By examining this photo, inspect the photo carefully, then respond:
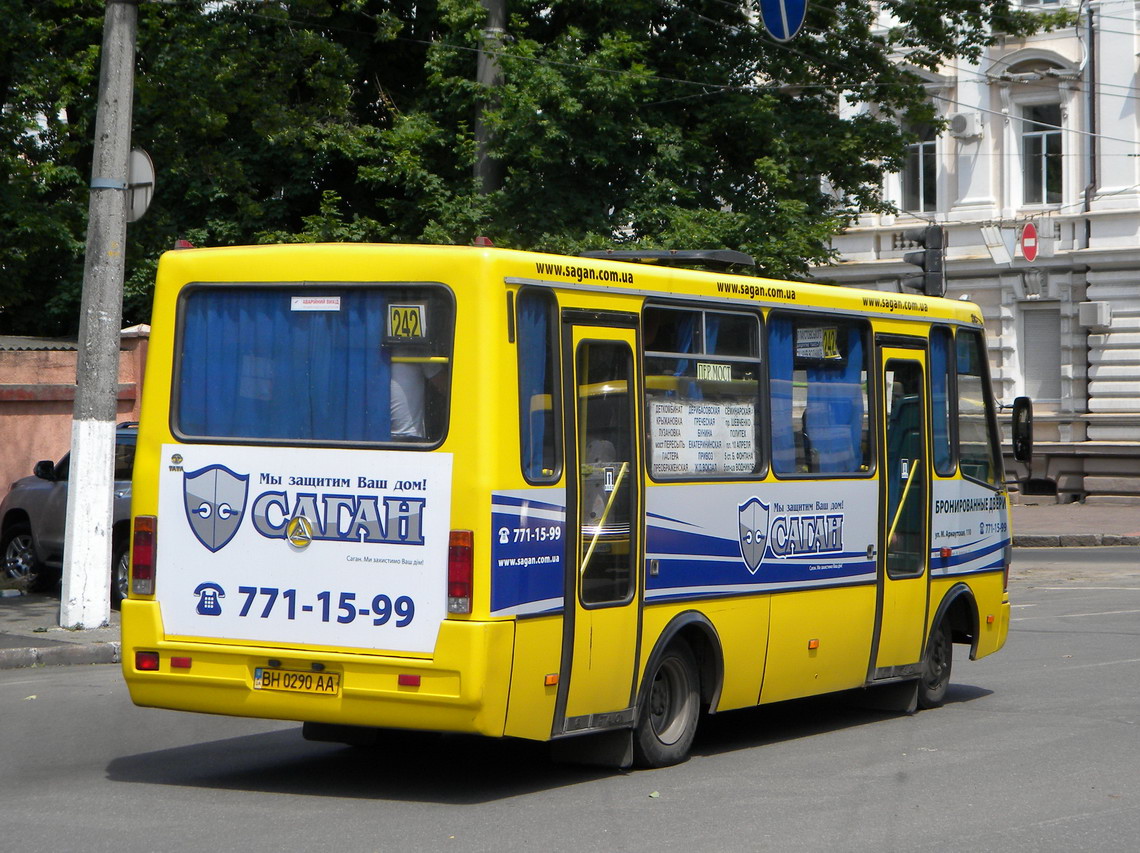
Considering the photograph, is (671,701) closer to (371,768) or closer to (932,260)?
(371,768)

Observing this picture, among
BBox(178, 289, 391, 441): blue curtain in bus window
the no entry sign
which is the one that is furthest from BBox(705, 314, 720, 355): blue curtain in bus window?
the no entry sign

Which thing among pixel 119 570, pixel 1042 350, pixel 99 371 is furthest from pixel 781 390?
pixel 1042 350

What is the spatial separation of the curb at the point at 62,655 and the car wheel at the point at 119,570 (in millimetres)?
2899

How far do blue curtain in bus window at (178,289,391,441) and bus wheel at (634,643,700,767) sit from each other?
210 centimetres

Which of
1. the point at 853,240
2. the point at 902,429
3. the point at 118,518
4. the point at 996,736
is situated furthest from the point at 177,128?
the point at 853,240

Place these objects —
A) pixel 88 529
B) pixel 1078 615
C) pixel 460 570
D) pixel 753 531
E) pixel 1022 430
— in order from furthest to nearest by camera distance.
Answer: pixel 1078 615
pixel 88 529
pixel 1022 430
pixel 753 531
pixel 460 570

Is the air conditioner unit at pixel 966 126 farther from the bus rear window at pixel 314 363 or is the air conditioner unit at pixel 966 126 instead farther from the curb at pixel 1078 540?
the bus rear window at pixel 314 363

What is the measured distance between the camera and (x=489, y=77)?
22.5m

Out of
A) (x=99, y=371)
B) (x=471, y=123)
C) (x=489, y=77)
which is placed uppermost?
(x=489, y=77)

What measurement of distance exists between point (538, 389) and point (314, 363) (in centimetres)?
110

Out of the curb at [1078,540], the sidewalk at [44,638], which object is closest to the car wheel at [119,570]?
the sidewalk at [44,638]

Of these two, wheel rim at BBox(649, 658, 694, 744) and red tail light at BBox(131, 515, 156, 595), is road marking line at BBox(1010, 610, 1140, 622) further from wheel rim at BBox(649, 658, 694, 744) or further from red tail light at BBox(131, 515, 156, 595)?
red tail light at BBox(131, 515, 156, 595)

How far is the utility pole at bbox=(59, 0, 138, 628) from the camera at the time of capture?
1434 cm

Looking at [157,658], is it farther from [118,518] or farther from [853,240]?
[853,240]
